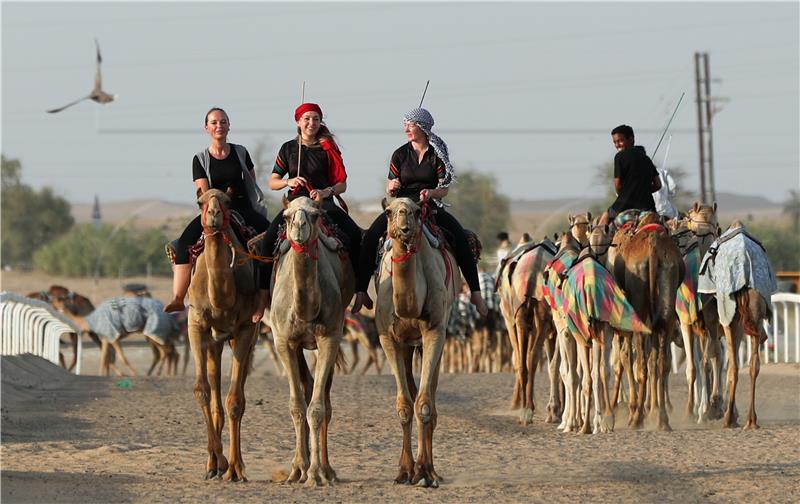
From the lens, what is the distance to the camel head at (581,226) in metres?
18.5

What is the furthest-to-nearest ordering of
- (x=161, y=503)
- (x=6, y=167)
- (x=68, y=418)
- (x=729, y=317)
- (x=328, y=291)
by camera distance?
(x=6, y=167)
(x=68, y=418)
(x=729, y=317)
(x=328, y=291)
(x=161, y=503)

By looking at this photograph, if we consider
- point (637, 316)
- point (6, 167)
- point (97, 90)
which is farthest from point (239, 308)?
point (6, 167)

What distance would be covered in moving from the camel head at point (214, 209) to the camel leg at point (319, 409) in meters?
1.27

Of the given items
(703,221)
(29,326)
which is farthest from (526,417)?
(29,326)

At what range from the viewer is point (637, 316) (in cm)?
1655

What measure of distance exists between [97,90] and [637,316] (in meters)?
24.6

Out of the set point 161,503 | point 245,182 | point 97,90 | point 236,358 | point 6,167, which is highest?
point 6,167

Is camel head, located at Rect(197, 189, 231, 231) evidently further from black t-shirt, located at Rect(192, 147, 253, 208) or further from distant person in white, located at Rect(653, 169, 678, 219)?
distant person in white, located at Rect(653, 169, 678, 219)

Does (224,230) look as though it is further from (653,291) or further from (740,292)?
(740,292)

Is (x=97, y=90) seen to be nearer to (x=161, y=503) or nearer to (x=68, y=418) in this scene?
(x=68, y=418)

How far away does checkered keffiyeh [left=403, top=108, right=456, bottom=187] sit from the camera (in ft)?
44.1

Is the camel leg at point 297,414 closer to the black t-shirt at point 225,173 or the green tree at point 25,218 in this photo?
the black t-shirt at point 225,173

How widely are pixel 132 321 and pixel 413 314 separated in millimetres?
22456

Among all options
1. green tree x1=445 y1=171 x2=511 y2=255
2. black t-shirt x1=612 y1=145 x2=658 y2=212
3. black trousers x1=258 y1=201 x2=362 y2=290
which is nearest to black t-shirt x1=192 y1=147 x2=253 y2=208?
black trousers x1=258 y1=201 x2=362 y2=290
